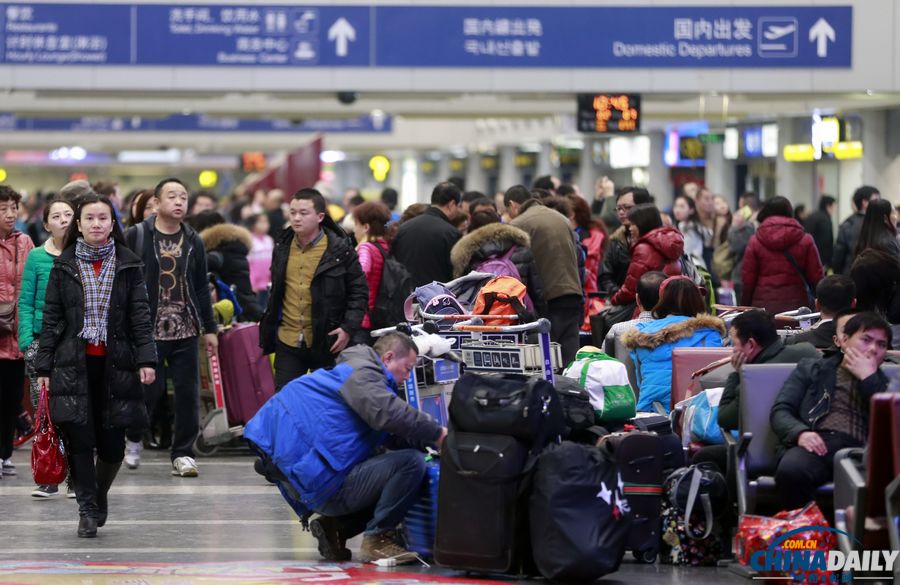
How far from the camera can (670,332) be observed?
30.8 ft

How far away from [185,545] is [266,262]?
30.2ft

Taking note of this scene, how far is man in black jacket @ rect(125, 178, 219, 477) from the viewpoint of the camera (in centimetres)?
1073

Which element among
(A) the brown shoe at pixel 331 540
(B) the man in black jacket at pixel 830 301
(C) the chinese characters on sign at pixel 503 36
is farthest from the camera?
(C) the chinese characters on sign at pixel 503 36

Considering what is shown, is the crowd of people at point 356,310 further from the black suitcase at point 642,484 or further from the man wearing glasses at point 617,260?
the black suitcase at point 642,484

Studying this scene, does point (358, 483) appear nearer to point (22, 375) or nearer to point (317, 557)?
point (317, 557)

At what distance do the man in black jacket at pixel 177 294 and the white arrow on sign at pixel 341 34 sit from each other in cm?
1026

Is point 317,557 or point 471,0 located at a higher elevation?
point 471,0

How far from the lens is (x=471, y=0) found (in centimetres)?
2103

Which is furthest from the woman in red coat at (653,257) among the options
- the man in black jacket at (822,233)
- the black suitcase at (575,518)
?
the man in black jacket at (822,233)

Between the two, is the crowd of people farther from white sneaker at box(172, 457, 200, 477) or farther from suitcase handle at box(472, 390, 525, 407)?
suitcase handle at box(472, 390, 525, 407)

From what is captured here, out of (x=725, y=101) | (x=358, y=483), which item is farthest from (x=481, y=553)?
(x=725, y=101)

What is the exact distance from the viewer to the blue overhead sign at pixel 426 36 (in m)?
21.0

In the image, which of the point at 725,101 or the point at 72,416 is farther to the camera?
the point at 725,101

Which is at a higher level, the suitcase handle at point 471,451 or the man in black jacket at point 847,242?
the man in black jacket at point 847,242
